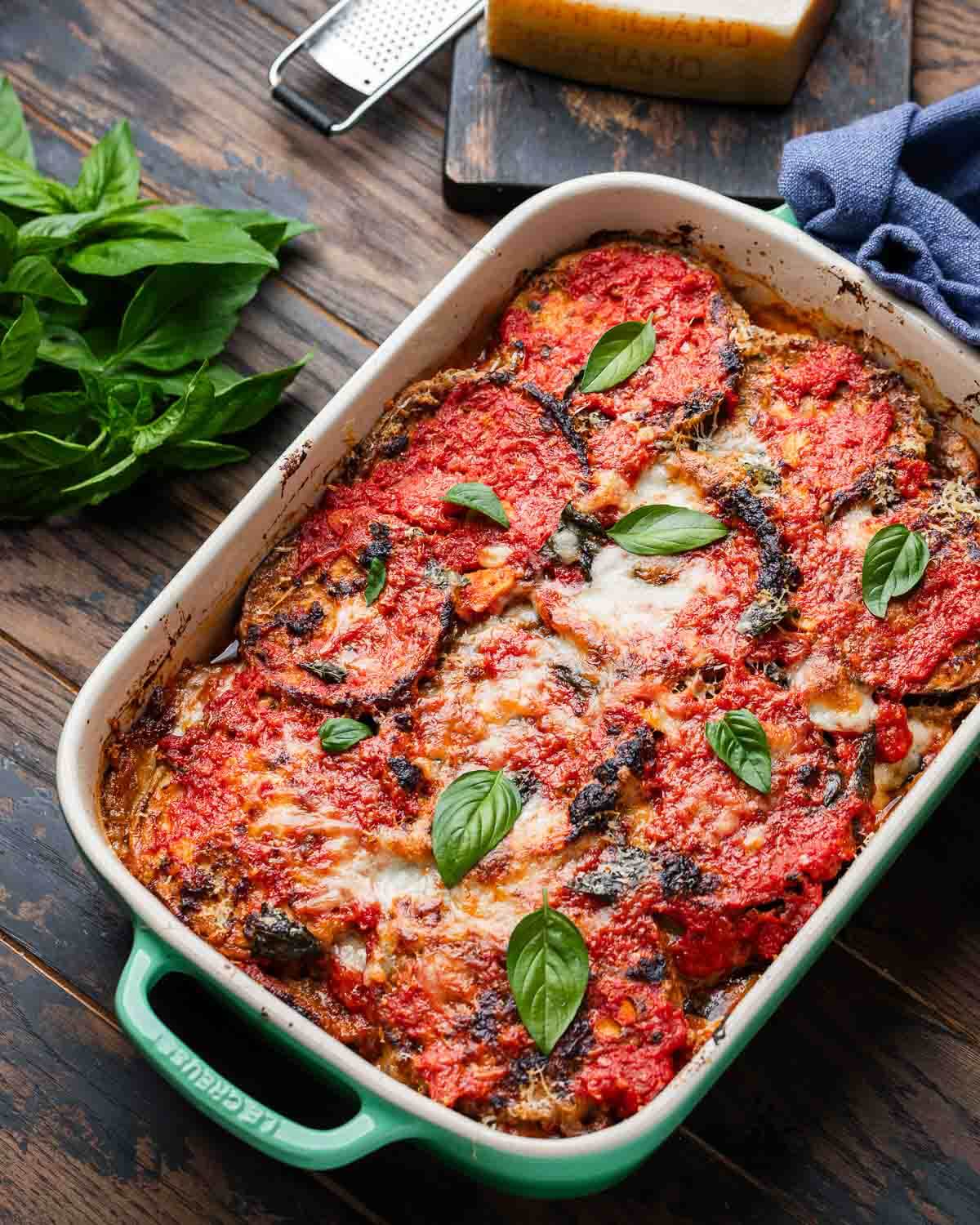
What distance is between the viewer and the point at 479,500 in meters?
2.49

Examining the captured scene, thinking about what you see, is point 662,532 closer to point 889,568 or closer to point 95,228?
point 889,568

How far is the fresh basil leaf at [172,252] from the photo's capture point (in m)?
2.71

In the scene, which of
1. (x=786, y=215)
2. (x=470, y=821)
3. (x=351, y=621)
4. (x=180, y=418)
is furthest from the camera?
(x=786, y=215)

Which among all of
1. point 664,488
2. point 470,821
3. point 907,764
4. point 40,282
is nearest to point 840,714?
point 907,764

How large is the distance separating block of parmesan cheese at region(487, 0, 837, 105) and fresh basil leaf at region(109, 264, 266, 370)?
78 cm

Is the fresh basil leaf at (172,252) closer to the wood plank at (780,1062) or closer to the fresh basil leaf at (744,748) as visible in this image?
the wood plank at (780,1062)

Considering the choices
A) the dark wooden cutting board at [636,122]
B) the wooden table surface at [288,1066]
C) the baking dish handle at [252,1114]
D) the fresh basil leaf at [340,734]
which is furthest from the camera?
the dark wooden cutting board at [636,122]

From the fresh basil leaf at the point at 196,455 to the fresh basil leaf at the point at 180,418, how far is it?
47mm

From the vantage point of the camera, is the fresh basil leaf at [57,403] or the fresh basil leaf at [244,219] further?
the fresh basil leaf at [244,219]

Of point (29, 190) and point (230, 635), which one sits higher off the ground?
point (29, 190)

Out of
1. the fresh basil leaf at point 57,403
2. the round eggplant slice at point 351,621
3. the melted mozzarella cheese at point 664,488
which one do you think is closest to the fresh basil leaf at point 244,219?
the fresh basil leaf at point 57,403

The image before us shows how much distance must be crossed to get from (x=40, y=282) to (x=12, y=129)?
48 centimetres

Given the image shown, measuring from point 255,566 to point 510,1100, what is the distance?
3.35ft

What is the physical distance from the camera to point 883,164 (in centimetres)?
268
